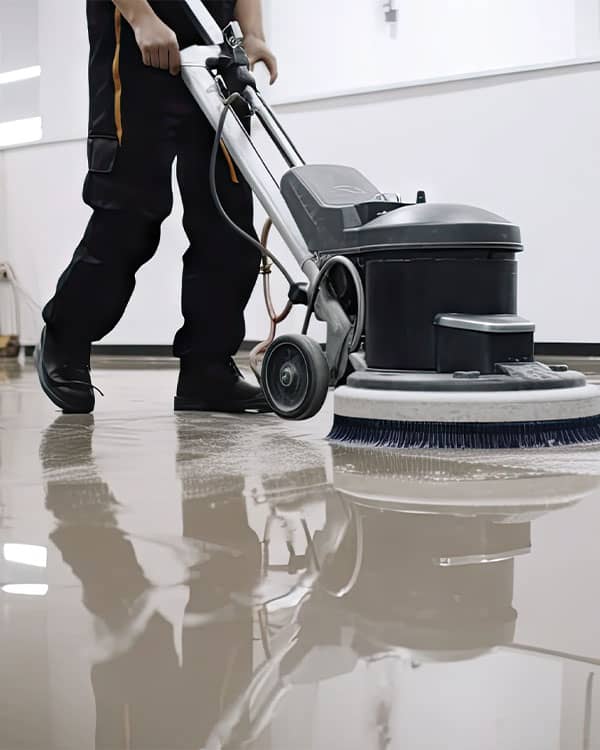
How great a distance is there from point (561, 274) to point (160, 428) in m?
2.16

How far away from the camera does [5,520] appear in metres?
1.06

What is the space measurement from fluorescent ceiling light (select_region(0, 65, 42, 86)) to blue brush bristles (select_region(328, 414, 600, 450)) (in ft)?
14.3

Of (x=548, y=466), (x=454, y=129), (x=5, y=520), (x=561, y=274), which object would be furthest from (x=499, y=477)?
(x=454, y=129)

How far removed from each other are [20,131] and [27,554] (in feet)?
16.0

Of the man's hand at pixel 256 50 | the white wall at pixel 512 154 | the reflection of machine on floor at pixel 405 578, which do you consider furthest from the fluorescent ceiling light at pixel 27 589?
the white wall at pixel 512 154

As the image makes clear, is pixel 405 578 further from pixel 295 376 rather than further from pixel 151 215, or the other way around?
pixel 151 215

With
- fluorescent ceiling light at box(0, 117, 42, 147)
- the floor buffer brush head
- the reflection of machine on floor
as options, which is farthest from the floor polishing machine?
fluorescent ceiling light at box(0, 117, 42, 147)

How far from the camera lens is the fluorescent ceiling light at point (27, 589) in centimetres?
79

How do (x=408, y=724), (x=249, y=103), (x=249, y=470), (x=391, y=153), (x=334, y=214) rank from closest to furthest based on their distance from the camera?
(x=408, y=724), (x=249, y=470), (x=334, y=214), (x=249, y=103), (x=391, y=153)

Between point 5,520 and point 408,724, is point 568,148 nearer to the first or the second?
point 5,520

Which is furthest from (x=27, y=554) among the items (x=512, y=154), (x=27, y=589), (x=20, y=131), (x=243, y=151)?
(x=20, y=131)

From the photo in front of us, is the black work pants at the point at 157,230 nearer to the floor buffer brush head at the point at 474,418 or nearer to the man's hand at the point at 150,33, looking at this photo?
the man's hand at the point at 150,33

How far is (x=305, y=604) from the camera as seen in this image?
0.74 metres

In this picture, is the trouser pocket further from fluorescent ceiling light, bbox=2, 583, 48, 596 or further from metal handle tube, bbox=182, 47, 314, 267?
fluorescent ceiling light, bbox=2, 583, 48, 596
